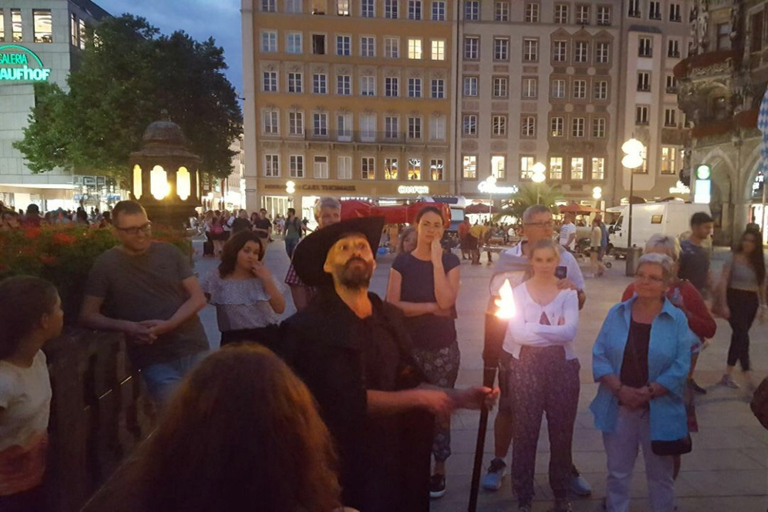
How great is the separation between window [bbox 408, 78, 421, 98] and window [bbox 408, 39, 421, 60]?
1676 mm

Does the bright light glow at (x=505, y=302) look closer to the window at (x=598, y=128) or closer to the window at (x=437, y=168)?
the window at (x=437, y=168)

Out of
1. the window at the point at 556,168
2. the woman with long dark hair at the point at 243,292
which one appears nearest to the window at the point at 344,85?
the window at the point at 556,168

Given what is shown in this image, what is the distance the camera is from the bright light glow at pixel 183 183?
9.51 metres

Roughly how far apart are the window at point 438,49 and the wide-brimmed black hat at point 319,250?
4564 centimetres

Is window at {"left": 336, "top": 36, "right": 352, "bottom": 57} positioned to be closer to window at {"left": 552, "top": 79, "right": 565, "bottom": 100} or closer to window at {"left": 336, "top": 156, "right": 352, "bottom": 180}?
window at {"left": 336, "top": 156, "right": 352, "bottom": 180}

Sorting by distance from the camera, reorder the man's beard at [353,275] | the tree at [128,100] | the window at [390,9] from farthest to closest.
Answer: the window at [390,9] < the tree at [128,100] < the man's beard at [353,275]

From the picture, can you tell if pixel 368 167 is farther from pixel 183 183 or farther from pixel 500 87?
pixel 183 183

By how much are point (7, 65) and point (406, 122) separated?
3194 centimetres

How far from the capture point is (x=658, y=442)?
330cm

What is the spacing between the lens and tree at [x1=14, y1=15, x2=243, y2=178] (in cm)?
2762

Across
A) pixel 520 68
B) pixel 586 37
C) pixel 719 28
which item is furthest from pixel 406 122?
pixel 719 28

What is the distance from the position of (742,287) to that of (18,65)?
176ft

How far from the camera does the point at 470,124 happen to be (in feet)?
152

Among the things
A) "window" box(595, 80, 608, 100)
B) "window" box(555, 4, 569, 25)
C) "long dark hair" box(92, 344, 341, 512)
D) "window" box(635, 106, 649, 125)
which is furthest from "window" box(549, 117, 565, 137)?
"long dark hair" box(92, 344, 341, 512)
